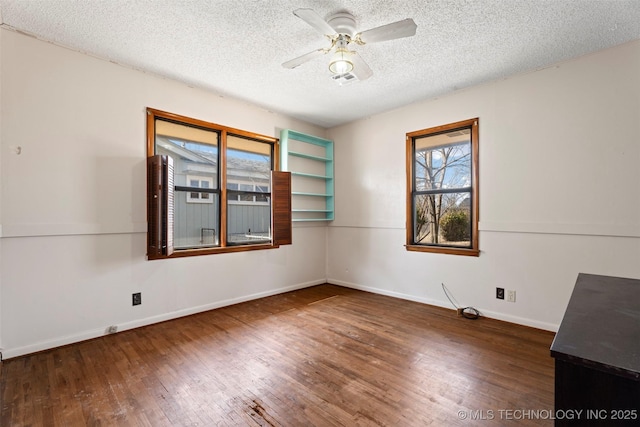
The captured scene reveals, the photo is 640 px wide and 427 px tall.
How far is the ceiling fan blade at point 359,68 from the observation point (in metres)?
2.47

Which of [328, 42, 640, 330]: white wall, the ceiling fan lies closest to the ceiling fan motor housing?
the ceiling fan

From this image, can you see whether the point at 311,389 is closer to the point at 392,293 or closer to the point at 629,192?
the point at 392,293

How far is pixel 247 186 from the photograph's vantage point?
4.18m

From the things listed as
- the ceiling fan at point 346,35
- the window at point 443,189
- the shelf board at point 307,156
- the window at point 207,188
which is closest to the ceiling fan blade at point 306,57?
the ceiling fan at point 346,35

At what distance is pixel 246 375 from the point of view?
2.19 metres

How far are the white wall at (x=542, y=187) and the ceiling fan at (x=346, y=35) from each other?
1.78 meters

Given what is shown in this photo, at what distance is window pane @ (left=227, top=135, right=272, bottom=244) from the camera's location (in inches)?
157

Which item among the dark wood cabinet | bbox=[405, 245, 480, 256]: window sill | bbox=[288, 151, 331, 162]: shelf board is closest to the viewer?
the dark wood cabinet

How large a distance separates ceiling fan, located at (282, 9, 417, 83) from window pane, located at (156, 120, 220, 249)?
1.70 meters

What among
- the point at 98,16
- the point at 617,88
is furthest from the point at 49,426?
the point at 617,88

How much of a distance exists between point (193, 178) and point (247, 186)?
0.78m

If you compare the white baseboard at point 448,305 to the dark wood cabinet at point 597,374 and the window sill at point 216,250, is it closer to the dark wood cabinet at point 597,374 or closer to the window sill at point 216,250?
the window sill at point 216,250

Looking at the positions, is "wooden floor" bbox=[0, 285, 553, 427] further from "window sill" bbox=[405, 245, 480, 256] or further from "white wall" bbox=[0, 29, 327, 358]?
"window sill" bbox=[405, 245, 480, 256]

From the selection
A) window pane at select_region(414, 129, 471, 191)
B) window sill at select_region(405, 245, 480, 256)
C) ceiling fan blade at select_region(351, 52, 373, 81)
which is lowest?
window sill at select_region(405, 245, 480, 256)
